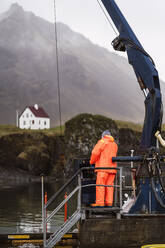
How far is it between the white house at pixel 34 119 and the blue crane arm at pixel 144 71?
110903mm

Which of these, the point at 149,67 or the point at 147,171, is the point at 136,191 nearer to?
the point at 147,171

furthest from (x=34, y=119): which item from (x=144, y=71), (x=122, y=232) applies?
(x=122, y=232)

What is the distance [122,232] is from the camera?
8.51m

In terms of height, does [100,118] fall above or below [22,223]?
above

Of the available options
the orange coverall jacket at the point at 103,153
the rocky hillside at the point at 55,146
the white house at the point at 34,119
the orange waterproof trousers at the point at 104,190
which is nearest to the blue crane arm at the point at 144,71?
the orange coverall jacket at the point at 103,153

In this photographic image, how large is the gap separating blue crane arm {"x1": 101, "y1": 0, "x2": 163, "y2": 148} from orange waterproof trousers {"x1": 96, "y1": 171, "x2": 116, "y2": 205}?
1.88 meters

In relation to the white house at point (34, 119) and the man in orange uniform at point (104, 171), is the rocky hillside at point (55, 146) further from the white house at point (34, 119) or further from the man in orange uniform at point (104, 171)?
the white house at point (34, 119)

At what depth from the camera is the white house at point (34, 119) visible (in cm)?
12169

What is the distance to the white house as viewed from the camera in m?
122

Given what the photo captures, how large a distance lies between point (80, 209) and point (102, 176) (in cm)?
116

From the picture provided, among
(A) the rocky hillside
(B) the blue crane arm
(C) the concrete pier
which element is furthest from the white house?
(C) the concrete pier

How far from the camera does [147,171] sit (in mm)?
9820

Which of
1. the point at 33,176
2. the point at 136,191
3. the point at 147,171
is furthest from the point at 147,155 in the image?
the point at 33,176

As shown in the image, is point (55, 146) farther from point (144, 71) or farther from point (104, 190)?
point (104, 190)
